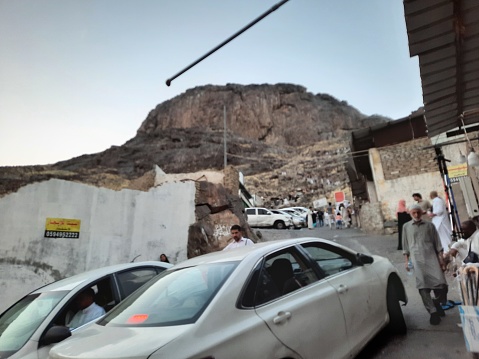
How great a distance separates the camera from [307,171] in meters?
48.3

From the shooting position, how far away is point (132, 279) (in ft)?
14.7

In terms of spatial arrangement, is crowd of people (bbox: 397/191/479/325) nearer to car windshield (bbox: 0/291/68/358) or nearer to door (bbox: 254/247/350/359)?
door (bbox: 254/247/350/359)

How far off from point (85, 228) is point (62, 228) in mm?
634

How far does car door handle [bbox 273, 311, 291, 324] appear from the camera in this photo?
2.36 metres

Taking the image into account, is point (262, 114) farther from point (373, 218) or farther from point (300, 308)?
point (300, 308)

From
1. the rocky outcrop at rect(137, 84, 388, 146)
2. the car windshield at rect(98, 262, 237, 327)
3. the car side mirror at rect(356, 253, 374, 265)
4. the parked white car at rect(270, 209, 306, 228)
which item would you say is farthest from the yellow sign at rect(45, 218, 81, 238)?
the rocky outcrop at rect(137, 84, 388, 146)

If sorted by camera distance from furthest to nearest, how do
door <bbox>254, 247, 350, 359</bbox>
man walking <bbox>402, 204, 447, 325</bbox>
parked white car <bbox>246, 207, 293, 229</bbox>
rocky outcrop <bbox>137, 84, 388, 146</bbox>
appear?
rocky outcrop <bbox>137, 84, 388, 146</bbox>
parked white car <bbox>246, 207, 293, 229</bbox>
man walking <bbox>402, 204, 447, 325</bbox>
door <bbox>254, 247, 350, 359</bbox>

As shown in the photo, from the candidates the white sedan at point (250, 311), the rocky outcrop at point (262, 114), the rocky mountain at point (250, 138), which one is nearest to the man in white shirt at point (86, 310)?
the white sedan at point (250, 311)

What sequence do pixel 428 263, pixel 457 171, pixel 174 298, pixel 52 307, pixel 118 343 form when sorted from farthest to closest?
1. pixel 457 171
2. pixel 428 263
3. pixel 52 307
4. pixel 174 298
5. pixel 118 343

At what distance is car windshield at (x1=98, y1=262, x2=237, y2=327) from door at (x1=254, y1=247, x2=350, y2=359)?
370mm

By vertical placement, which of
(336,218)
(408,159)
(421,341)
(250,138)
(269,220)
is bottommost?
(421,341)

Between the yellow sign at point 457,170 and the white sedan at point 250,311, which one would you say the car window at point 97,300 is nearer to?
the white sedan at point 250,311

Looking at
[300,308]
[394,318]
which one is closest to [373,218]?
[394,318]

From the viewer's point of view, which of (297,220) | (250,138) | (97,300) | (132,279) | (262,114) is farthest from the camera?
(262,114)
